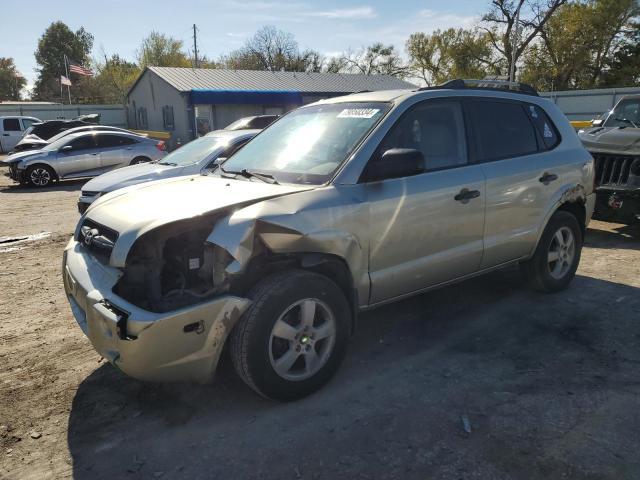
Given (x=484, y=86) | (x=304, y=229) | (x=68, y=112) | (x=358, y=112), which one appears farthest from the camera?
(x=68, y=112)

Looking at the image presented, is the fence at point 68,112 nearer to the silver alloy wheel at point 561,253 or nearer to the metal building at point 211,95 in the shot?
the metal building at point 211,95

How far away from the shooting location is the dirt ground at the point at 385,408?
2.56 meters

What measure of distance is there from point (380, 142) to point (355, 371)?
1.58 metres

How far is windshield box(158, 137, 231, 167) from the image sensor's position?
8.00 meters

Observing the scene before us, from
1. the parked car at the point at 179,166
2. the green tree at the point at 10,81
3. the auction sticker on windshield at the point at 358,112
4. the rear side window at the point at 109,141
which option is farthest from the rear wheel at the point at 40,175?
the green tree at the point at 10,81

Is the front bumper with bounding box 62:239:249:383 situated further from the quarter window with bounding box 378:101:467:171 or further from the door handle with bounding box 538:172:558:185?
the door handle with bounding box 538:172:558:185

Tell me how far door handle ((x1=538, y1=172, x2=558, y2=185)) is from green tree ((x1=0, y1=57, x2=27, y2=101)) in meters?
89.9

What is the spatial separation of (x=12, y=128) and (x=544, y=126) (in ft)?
81.9

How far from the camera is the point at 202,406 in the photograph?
3.10 meters

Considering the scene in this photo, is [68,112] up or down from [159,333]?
up

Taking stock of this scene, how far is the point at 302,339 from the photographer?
9.99 feet

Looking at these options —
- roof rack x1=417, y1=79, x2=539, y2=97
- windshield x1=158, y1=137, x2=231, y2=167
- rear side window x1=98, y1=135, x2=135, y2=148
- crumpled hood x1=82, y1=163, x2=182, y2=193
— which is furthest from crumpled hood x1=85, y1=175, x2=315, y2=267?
rear side window x1=98, y1=135, x2=135, y2=148

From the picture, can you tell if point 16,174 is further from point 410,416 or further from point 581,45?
point 581,45

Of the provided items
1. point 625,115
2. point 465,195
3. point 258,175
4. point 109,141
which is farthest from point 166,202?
point 109,141
